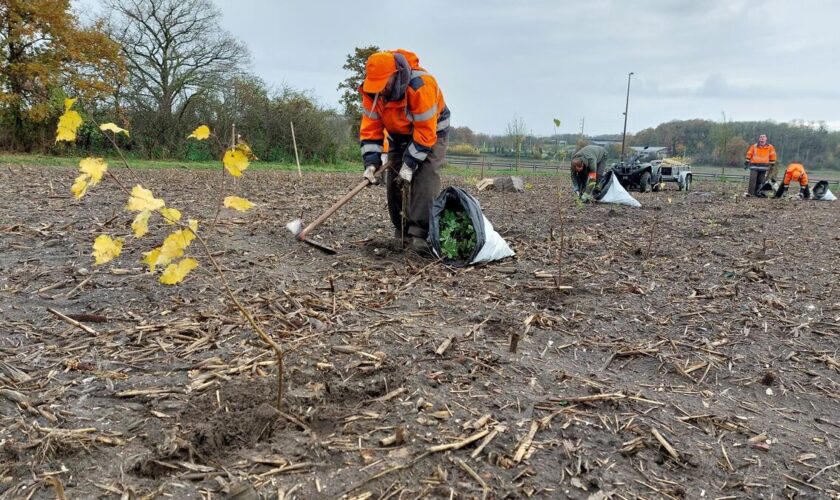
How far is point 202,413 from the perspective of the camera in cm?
226

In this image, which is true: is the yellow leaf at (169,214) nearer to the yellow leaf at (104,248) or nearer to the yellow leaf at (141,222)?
the yellow leaf at (141,222)

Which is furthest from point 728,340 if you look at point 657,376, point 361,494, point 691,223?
point 691,223

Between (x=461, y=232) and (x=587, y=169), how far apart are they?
588 cm

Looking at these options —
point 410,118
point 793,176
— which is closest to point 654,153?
point 793,176

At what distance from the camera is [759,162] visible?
13.1 meters

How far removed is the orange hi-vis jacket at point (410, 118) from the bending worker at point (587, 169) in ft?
17.7

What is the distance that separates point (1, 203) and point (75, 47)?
53.8 feet

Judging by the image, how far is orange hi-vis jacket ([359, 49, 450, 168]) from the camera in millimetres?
4621

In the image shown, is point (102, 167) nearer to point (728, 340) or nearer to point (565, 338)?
point (565, 338)

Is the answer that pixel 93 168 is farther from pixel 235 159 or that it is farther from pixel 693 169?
pixel 693 169

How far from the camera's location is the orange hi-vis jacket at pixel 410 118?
15.2 ft

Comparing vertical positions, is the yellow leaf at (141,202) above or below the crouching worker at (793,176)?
above

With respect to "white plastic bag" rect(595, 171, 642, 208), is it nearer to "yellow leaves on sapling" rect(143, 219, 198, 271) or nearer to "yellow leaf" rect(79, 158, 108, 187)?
"yellow leaves on sapling" rect(143, 219, 198, 271)

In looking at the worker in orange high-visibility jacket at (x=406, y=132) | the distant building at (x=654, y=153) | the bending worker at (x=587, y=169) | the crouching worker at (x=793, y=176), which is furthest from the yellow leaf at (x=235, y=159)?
the distant building at (x=654, y=153)
